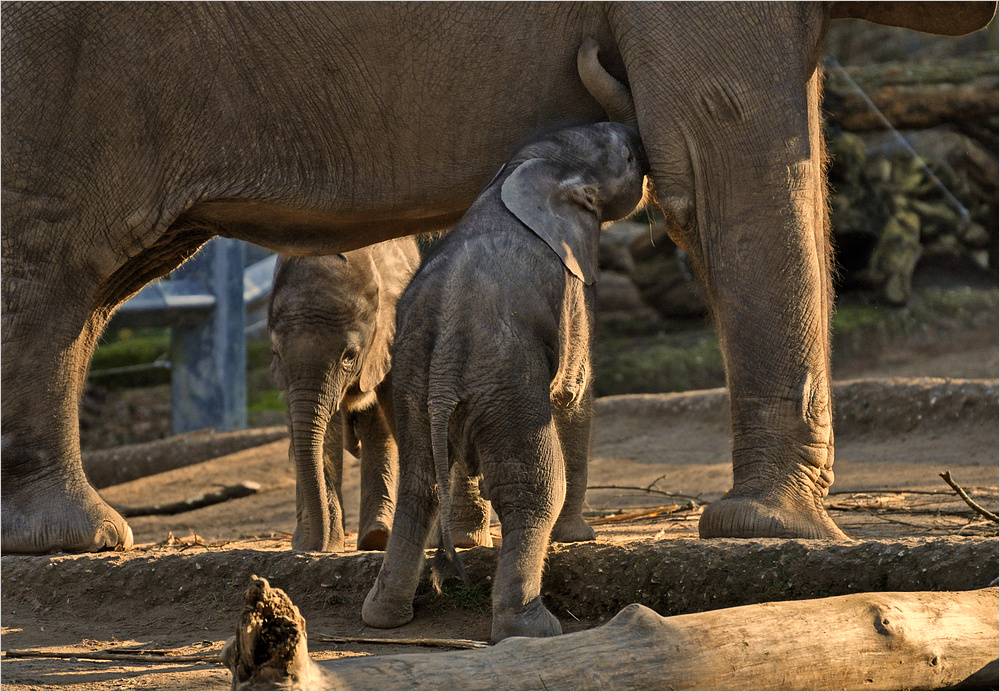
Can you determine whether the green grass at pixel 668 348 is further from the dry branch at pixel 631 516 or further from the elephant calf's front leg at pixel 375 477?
the elephant calf's front leg at pixel 375 477

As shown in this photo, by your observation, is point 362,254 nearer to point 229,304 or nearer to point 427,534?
point 427,534

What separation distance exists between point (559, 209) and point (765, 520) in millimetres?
1230

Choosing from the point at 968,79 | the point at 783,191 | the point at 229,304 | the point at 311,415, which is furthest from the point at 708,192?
the point at 968,79

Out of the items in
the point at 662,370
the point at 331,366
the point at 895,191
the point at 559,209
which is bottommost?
the point at 331,366

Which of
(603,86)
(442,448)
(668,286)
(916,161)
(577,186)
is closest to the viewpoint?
(442,448)

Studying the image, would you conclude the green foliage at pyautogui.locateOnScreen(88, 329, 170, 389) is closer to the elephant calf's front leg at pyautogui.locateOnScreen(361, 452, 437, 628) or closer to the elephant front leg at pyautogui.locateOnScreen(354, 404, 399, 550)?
the elephant front leg at pyautogui.locateOnScreen(354, 404, 399, 550)

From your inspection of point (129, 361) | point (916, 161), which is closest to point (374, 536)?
point (129, 361)

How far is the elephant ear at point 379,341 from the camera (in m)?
4.85

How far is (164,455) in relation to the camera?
369 inches

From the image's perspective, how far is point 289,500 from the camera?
8125mm

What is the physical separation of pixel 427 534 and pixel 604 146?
1433 millimetres

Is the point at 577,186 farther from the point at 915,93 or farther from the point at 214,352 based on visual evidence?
the point at 915,93

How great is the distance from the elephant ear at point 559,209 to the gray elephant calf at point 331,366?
3.80 feet

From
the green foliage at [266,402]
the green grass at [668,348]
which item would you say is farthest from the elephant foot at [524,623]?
the green foliage at [266,402]
